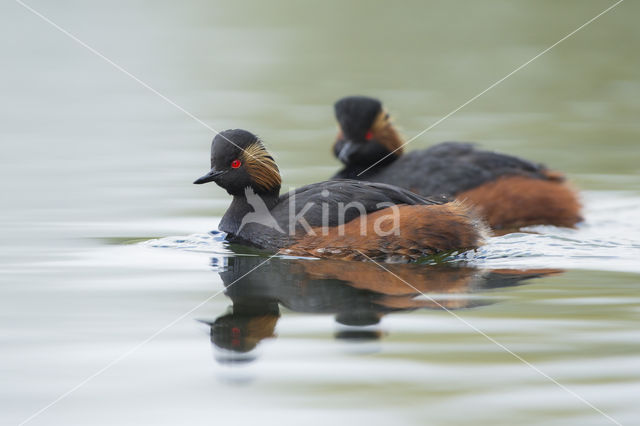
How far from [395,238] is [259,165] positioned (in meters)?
1.47

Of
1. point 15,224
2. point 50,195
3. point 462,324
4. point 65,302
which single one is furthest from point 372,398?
point 50,195

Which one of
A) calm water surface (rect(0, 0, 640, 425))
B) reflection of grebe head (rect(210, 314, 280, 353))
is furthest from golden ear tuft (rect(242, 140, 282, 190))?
reflection of grebe head (rect(210, 314, 280, 353))

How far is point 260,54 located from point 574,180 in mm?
9364

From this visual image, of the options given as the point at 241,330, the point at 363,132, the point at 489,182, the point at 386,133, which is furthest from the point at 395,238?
the point at 386,133

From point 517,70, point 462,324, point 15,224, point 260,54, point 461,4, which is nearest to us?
point 462,324

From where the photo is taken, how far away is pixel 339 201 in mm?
8023

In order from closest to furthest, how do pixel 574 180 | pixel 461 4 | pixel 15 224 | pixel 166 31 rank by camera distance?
pixel 15 224
pixel 574 180
pixel 166 31
pixel 461 4

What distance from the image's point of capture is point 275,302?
668 centimetres

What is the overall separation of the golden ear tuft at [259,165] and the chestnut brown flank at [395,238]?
0.79m

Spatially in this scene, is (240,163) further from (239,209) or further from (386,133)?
(386,133)

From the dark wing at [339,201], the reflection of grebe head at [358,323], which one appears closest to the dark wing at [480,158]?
the dark wing at [339,201]

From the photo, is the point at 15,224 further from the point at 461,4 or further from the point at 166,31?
the point at 461,4

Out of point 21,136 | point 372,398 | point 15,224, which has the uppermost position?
point 21,136

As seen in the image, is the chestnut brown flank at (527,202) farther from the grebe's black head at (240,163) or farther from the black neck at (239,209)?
the grebe's black head at (240,163)
